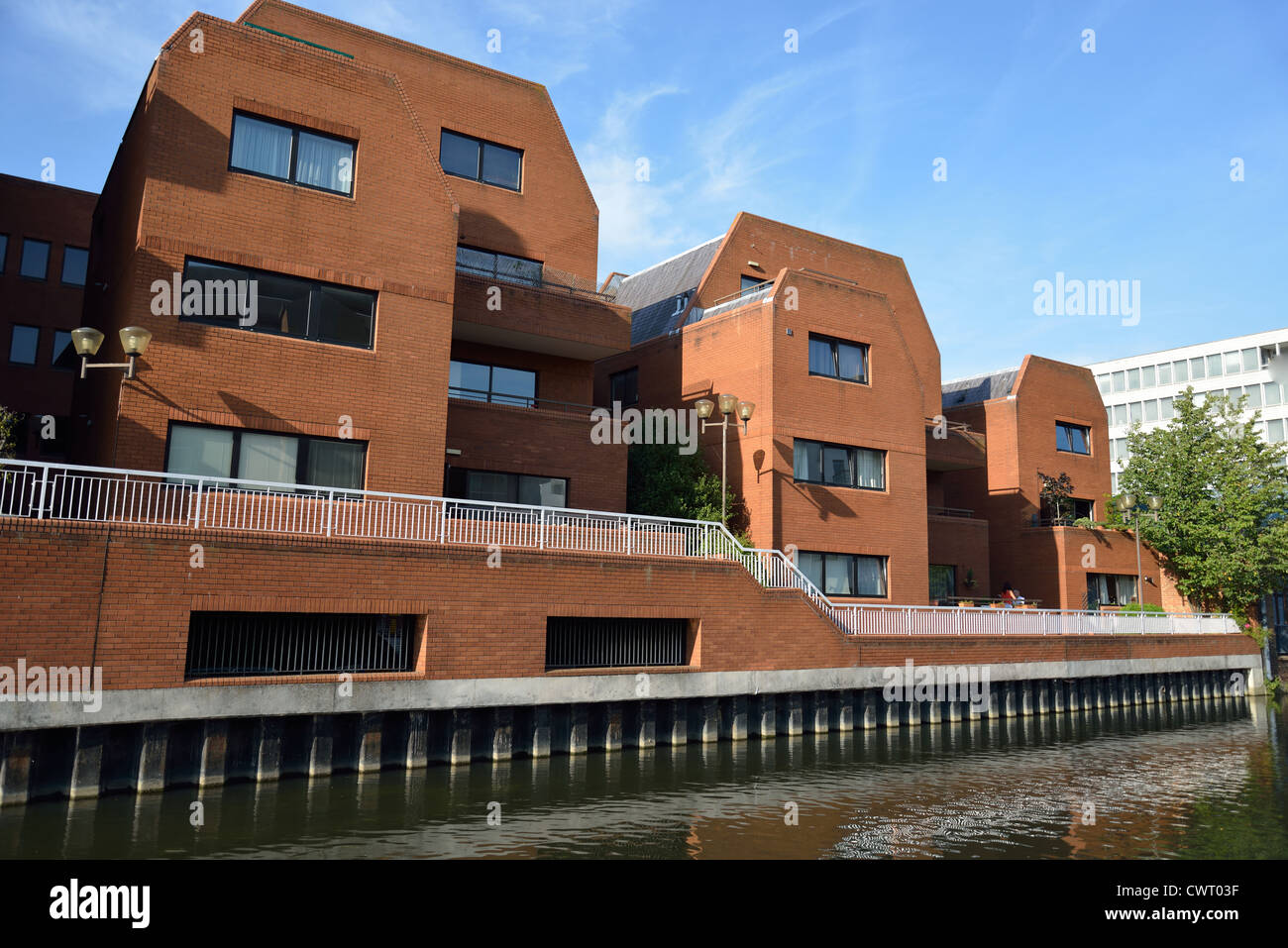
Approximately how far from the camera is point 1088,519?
38.8 meters

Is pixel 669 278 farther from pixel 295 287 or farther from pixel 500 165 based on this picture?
pixel 295 287

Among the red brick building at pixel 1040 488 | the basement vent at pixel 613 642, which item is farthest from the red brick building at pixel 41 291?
the red brick building at pixel 1040 488

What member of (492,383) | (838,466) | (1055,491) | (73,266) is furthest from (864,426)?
(73,266)

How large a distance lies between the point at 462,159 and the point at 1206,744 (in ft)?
79.7

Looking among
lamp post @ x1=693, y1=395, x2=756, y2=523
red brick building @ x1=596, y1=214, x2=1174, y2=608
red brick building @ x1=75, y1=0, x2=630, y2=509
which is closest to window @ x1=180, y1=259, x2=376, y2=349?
red brick building @ x1=75, y1=0, x2=630, y2=509

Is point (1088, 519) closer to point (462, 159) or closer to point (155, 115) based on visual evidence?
point (462, 159)

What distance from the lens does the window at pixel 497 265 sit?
23766 mm

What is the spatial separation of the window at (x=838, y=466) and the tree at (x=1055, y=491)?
13.9m

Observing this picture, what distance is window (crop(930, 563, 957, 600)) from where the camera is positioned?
110 feet

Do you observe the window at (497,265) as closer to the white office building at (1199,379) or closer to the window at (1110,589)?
the window at (1110,589)

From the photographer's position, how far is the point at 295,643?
15164 millimetres

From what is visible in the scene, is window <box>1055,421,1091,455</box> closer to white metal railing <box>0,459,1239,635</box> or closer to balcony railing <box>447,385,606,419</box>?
white metal railing <box>0,459,1239,635</box>

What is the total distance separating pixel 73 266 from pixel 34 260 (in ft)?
3.69
